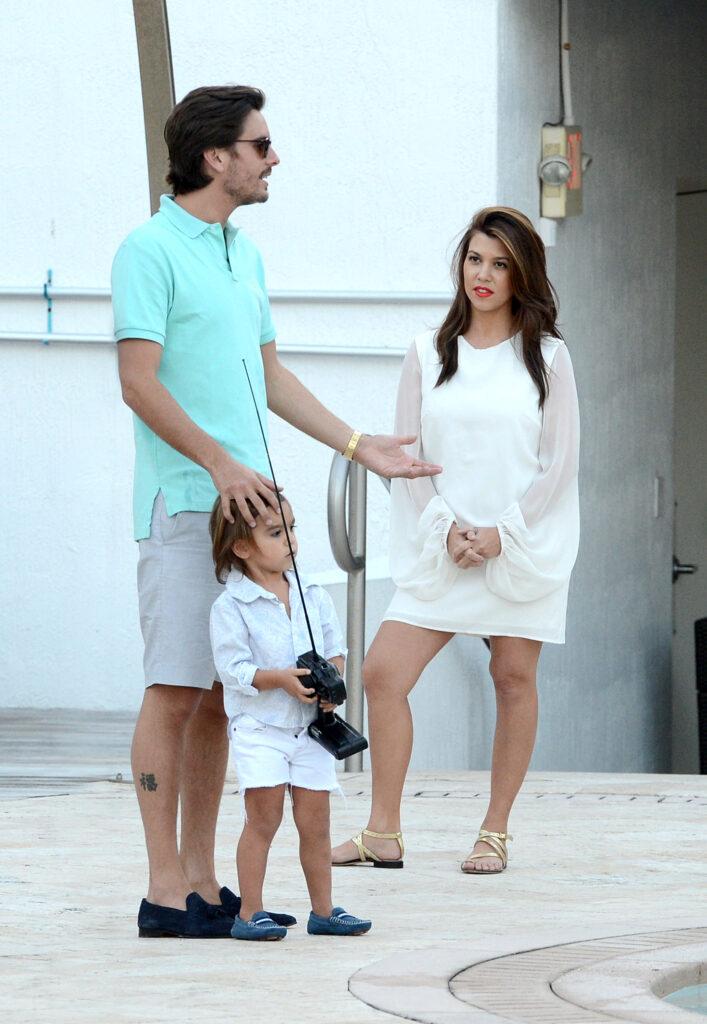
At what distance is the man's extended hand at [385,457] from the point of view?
397 centimetres

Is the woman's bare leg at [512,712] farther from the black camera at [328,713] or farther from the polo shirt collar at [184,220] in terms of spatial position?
the polo shirt collar at [184,220]

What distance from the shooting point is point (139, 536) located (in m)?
3.63

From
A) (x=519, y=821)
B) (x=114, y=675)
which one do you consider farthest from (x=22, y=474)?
(x=519, y=821)

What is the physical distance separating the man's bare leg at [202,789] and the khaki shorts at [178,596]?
0.17 metres

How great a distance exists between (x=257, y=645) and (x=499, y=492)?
1183mm

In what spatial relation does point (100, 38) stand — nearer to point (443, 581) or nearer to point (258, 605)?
point (443, 581)

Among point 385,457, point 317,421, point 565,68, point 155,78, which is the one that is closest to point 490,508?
point 385,457

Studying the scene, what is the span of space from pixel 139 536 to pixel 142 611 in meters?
0.14

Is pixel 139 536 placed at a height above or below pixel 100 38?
below

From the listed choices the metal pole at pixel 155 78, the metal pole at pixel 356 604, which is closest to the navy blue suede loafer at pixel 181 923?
the metal pole at pixel 155 78

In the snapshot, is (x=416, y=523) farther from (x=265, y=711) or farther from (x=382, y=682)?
Answer: (x=265, y=711)

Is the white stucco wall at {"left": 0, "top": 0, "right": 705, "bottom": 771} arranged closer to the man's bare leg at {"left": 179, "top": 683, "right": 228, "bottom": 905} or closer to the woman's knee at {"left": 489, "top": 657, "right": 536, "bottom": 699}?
the woman's knee at {"left": 489, "top": 657, "right": 536, "bottom": 699}

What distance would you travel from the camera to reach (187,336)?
11.9ft

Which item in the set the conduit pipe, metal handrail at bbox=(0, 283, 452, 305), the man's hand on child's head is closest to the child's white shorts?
the man's hand on child's head
